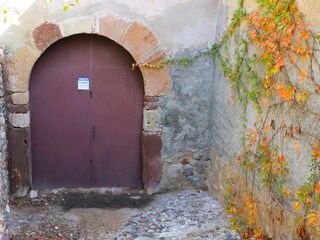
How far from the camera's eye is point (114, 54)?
5734 mm

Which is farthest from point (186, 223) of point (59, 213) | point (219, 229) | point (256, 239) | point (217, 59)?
point (217, 59)

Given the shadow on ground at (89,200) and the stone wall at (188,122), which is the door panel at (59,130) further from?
the stone wall at (188,122)

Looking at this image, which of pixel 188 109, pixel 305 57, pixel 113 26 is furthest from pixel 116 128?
pixel 305 57

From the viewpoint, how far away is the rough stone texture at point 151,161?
5.80 metres

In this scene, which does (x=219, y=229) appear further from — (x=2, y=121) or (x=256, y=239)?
(x=2, y=121)

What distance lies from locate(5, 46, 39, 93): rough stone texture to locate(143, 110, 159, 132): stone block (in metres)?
1.40

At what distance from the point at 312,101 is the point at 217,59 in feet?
Answer: 7.46

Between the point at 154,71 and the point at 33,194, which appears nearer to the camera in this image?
the point at 154,71

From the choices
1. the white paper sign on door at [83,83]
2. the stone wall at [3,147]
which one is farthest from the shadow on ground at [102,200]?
the white paper sign on door at [83,83]

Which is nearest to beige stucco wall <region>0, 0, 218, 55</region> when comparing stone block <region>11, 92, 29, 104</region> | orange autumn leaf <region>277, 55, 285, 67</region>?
stone block <region>11, 92, 29, 104</region>

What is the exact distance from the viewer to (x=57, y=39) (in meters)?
5.37

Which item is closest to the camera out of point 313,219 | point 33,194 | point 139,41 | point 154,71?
point 313,219

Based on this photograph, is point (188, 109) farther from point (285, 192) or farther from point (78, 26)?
point (285, 192)

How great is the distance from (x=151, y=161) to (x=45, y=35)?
1.91 metres
